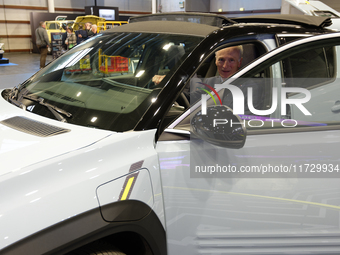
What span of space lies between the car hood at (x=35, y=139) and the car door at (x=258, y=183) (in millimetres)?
322

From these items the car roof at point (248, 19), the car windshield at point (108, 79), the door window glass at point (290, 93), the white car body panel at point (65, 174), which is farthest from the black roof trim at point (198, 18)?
the white car body panel at point (65, 174)

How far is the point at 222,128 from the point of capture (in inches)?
51.0

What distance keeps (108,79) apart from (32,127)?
0.68m

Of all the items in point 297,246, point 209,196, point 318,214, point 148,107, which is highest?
point 148,107

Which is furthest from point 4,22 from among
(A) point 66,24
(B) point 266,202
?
(B) point 266,202

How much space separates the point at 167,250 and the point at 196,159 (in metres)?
0.41

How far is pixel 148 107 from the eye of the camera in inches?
56.9

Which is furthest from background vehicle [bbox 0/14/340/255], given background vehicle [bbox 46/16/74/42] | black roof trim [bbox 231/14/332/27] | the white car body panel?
background vehicle [bbox 46/16/74/42]

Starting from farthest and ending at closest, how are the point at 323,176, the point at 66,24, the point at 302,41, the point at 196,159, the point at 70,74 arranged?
the point at 66,24 → the point at 70,74 → the point at 302,41 → the point at 323,176 → the point at 196,159

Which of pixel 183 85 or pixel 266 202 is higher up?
pixel 183 85

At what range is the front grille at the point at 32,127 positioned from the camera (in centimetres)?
135

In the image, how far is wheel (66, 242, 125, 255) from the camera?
1227 millimetres

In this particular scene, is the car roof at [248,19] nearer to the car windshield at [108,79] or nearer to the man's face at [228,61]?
the man's face at [228,61]

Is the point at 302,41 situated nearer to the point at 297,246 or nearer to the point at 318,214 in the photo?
the point at 318,214
